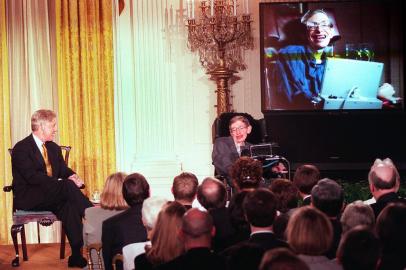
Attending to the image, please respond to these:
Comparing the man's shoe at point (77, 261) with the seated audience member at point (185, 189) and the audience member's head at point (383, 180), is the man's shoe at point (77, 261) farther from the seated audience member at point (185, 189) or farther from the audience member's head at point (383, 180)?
the audience member's head at point (383, 180)

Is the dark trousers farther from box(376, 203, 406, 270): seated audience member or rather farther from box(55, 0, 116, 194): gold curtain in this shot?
box(376, 203, 406, 270): seated audience member

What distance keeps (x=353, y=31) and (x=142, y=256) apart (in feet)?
15.7

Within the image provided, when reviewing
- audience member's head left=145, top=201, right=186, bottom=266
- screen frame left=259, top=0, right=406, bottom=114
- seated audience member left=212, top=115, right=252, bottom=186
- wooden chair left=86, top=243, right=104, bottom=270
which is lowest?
wooden chair left=86, top=243, right=104, bottom=270

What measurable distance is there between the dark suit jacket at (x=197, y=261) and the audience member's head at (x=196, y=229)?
0.03m

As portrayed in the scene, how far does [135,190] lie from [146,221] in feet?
2.20

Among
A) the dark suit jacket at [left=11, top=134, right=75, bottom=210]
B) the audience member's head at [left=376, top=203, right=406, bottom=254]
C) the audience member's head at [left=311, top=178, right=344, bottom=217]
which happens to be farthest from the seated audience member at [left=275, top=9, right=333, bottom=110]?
the audience member's head at [left=376, top=203, right=406, bottom=254]

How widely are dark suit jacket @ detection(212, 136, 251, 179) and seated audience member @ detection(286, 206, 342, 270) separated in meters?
3.50

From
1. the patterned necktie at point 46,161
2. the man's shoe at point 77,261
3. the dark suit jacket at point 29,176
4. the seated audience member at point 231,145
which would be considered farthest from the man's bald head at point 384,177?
the patterned necktie at point 46,161

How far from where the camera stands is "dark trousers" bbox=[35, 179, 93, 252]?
5922 mm

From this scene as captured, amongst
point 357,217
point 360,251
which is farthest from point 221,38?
point 360,251

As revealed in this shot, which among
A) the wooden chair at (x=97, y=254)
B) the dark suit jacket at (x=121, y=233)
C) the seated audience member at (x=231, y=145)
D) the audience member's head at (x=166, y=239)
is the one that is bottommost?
the wooden chair at (x=97, y=254)

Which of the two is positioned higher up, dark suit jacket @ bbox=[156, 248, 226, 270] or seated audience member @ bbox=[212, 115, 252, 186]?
seated audience member @ bbox=[212, 115, 252, 186]

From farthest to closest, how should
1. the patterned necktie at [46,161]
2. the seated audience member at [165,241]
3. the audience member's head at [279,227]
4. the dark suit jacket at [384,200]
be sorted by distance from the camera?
the patterned necktie at [46,161] → the dark suit jacket at [384,200] → the audience member's head at [279,227] → the seated audience member at [165,241]

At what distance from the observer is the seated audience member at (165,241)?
121 inches
